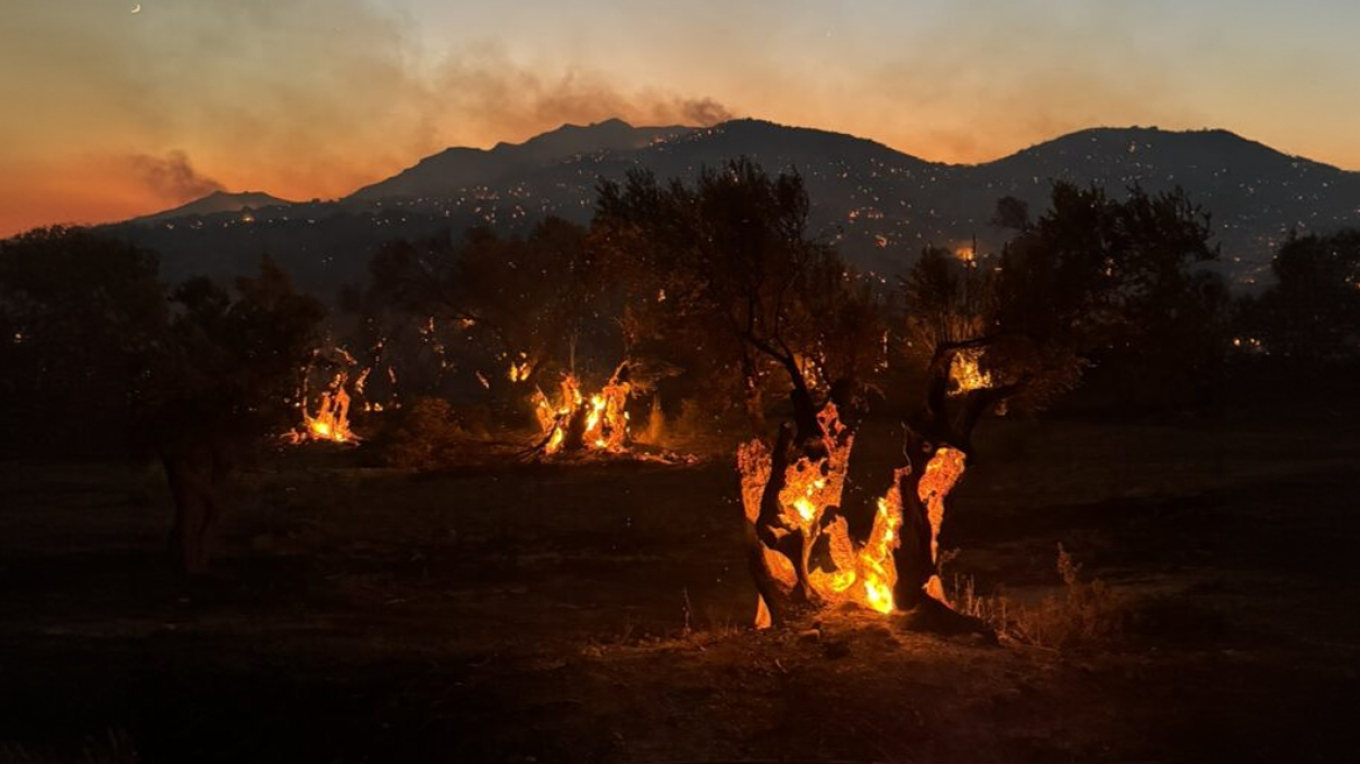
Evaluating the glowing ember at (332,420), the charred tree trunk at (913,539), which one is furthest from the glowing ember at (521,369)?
the charred tree trunk at (913,539)

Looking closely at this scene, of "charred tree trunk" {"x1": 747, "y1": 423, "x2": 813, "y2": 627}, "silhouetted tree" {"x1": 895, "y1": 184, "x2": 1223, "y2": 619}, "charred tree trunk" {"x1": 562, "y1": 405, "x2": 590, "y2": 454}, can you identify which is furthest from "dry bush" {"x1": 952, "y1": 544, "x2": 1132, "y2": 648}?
"charred tree trunk" {"x1": 562, "y1": 405, "x2": 590, "y2": 454}

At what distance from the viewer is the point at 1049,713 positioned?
8945mm

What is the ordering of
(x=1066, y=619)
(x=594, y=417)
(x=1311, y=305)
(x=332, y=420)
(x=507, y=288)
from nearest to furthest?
(x=1066, y=619)
(x=594, y=417)
(x=507, y=288)
(x=332, y=420)
(x=1311, y=305)

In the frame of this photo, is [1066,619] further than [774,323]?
No

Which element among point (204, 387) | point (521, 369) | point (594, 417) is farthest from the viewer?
point (521, 369)

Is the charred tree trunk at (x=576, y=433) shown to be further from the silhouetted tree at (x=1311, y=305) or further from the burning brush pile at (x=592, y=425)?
the silhouetted tree at (x=1311, y=305)

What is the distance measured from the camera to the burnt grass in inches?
342

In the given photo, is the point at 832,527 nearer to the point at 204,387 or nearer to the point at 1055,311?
the point at 1055,311

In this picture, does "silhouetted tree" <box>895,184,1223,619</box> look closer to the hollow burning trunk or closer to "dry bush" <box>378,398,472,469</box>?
the hollow burning trunk

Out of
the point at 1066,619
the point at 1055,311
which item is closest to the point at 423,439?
the point at 1066,619

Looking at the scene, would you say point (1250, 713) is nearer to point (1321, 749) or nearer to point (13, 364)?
point (1321, 749)

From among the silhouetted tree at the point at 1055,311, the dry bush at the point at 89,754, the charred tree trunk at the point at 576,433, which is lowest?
the dry bush at the point at 89,754

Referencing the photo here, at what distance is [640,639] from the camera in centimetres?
1334

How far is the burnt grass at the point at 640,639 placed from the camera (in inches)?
342
